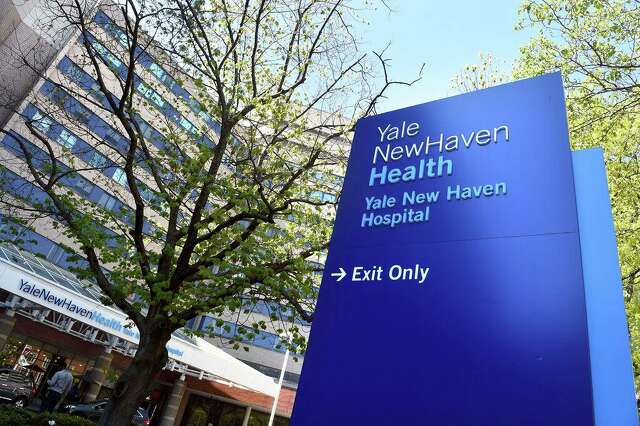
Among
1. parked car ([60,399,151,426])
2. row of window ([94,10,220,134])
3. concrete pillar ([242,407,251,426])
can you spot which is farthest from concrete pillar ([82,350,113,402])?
concrete pillar ([242,407,251,426])

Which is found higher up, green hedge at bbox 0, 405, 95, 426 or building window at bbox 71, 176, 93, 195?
building window at bbox 71, 176, 93, 195

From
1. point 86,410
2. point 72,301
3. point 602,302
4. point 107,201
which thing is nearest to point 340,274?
point 602,302

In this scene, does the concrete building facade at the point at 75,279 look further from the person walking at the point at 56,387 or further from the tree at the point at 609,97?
the tree at the point at 609,97

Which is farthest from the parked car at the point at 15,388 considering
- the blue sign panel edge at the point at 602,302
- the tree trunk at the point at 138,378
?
the blue sign panel edge at the point at 602,302

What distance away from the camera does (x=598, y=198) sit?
10.1 feet

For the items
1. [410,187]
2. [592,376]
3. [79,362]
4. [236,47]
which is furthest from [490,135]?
[79,362]

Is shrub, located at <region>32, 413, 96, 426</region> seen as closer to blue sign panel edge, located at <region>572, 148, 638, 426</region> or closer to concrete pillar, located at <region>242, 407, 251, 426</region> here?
blue sign panel edge, located at <region>572, 148, 638, 426</region>

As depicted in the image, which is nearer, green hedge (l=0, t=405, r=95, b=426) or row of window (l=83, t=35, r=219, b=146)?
green hedge (l=0, t=405, r=95, b=426)

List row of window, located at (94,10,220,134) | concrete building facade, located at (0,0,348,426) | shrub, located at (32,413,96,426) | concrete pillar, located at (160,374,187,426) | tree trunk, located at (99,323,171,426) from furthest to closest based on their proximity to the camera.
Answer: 1. concrete pillar, located at (160,374,187,426)
2. concrete building facade, located at (0,0,348,426)
3. row of window, located at (94,10,220,134)
4. shrub, located at (32,413,96,426)
5. tree trunk, located at (99,323,171,426)

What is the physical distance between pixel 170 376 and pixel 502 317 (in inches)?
1166

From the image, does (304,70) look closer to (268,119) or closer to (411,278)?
(268,119)

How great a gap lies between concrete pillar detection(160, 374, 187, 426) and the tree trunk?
20.3 m

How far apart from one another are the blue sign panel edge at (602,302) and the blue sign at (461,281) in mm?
88

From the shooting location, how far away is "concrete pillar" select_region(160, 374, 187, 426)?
28156 mm
